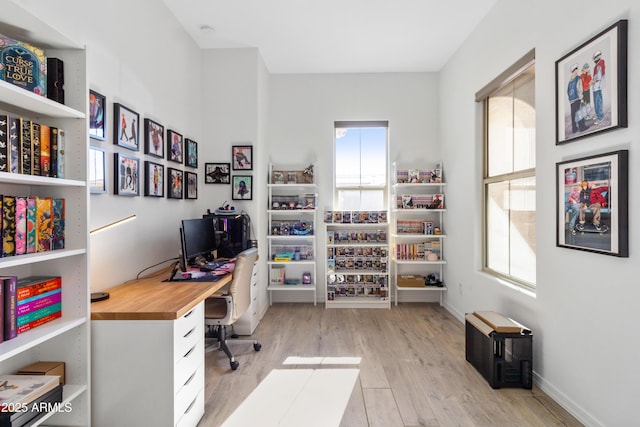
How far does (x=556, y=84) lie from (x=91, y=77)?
3.02m

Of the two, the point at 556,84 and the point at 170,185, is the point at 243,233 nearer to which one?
the point at 170,185

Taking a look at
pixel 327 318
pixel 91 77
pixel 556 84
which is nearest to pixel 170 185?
pixel 91 77

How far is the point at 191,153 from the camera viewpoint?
3322 mm

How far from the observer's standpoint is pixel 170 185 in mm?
2881

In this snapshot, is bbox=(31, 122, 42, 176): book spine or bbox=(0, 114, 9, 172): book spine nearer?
bbox=(0, 114, 9, 172): book spine

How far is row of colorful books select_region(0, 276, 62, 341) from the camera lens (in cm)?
121

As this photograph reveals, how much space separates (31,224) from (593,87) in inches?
116

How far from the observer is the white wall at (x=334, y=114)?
14.2 ft

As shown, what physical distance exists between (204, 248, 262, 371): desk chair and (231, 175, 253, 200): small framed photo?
1.06 meters

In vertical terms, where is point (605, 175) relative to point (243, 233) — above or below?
above

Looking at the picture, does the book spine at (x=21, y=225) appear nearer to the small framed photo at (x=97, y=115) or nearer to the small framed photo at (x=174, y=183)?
the small framed photo at (x=97, y=115)

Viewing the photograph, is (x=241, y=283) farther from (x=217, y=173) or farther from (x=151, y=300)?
(x=217, y=173)

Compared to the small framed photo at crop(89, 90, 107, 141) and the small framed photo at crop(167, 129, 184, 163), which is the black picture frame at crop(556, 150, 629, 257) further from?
the small framed photo at crop(167, 129, 184, 163)

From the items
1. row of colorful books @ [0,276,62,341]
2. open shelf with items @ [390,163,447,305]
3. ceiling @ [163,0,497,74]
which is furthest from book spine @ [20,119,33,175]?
open shelf with items @ [390,163,447,305]
